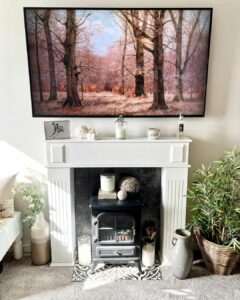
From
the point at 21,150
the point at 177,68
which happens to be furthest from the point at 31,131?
the point at 177,68

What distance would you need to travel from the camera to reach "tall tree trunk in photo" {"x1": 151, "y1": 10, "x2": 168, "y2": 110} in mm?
2318

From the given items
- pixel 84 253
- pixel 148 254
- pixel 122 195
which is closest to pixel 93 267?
pixel 84 253

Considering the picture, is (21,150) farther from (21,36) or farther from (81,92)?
(21,36)

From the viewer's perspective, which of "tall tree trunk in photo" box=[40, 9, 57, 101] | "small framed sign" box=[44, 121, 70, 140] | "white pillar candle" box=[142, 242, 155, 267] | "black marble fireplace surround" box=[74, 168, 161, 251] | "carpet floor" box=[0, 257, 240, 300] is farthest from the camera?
"black marble fireplace surround" box=[74, 168, 161, 251]

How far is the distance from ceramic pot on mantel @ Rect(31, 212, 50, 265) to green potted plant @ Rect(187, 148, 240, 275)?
135 cm

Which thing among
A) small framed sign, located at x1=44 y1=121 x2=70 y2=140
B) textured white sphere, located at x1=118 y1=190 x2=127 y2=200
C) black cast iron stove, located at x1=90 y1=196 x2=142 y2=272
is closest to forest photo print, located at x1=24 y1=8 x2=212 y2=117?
small framed sign, located at x1=44 y1=121 x2=70 y2=140

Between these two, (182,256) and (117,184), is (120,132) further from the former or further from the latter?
(182,256)

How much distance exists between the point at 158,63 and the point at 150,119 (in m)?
0.49

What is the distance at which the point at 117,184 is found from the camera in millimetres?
2650

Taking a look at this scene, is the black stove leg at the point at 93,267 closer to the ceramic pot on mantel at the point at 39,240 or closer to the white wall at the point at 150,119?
the ceramic pot on mantel at the point at 39,240

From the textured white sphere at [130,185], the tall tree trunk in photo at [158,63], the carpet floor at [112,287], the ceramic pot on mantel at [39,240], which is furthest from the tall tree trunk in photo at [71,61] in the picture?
the carpet floor at [112,287]

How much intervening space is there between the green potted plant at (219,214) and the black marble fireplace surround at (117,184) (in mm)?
369

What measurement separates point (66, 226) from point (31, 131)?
3.04ft

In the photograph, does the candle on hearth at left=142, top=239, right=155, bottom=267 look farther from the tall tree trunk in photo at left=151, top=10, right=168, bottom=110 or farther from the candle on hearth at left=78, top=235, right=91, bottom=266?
the tall tree trunk in photo at left=151, top=10, right=168, bottom=110
